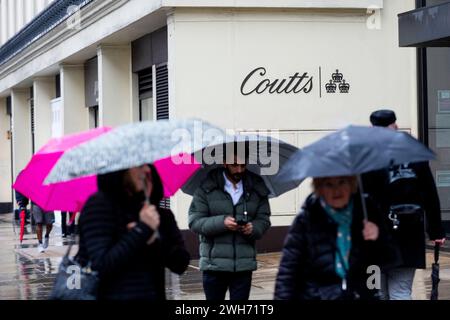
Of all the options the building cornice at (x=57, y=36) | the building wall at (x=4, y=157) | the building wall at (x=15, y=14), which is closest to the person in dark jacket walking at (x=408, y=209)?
the building cornice at (x=57, y=36)

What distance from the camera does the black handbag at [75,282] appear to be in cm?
488

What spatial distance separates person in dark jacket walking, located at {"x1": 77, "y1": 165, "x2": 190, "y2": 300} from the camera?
4.70m

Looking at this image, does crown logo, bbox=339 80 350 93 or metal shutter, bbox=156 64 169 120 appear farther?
metal shutter, bbox=156 64 169 120

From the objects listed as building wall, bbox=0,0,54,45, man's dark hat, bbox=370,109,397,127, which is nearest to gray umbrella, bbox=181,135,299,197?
man's dark hat, bbox=370,109,397,127

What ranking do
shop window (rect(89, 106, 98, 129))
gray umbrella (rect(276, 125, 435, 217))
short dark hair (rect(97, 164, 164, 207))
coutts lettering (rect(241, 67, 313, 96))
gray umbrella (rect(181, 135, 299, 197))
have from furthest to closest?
shop window (rect(89, 106, 98, 129)), coutts lettering (rect(241, 67, 313, 96)), gray umbrella (rect(181, 135, 299, 197)), short dark hair (rect(97, 164, 164, 207)), gray umbrella (rect(276, 125, 435, 217))

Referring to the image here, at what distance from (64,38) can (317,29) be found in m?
9.27

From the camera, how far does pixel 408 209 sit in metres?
7.39

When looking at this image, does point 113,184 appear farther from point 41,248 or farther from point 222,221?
point 41,248

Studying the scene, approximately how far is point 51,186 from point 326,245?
195 centimetres

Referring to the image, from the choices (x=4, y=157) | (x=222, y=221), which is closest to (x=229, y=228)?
(x=222, y=221)

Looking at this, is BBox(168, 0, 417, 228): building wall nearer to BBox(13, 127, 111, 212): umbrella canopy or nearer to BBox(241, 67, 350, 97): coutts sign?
BBox(241, 67, 350, 97): coutts sign

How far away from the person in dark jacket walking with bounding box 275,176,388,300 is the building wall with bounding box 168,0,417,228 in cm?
1061

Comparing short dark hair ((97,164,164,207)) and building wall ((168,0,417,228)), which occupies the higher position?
building wall ((168,0,417,228))

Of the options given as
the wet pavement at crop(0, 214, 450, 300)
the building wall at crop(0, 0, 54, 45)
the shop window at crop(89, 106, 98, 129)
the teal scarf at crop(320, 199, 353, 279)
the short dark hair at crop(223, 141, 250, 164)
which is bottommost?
the wet pavement at crop(0, 214, 450, 300)
